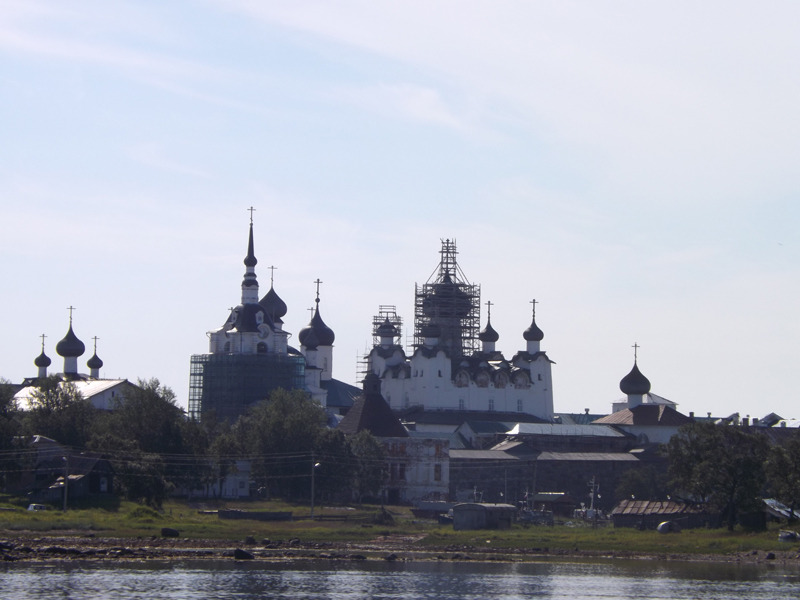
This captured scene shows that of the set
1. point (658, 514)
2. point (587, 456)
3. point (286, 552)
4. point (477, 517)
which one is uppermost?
point (587, 456)

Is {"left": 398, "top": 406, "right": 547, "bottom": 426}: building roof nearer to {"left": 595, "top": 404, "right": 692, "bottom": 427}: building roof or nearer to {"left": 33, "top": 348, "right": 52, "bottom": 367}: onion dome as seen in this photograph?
{"left": 595, "top": 404, "right": 692, "bottom": 427}: building roof

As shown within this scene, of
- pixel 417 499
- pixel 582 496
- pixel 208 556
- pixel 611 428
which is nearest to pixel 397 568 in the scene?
pixel 208 556

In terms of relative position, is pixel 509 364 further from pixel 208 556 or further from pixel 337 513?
pixel 208 556

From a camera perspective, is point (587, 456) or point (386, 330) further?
point (386, 330)

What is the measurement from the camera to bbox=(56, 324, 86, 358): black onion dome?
120m

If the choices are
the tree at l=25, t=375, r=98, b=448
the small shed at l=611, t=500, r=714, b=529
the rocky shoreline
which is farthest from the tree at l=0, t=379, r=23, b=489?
the small shed at l=611, t=500, r=714, b=529

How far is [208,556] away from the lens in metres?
63.6

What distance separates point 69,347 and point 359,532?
5298 centimetres

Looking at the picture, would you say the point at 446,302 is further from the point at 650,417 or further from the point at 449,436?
the point at 650,417

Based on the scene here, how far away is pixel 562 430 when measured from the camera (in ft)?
371

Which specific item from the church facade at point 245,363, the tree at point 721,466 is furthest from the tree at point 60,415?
the tree at point 721,466

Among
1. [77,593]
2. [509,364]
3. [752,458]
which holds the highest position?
[509,364]

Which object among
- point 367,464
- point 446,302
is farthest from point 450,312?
point 367,464

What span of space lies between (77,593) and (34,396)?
45.1 meters
